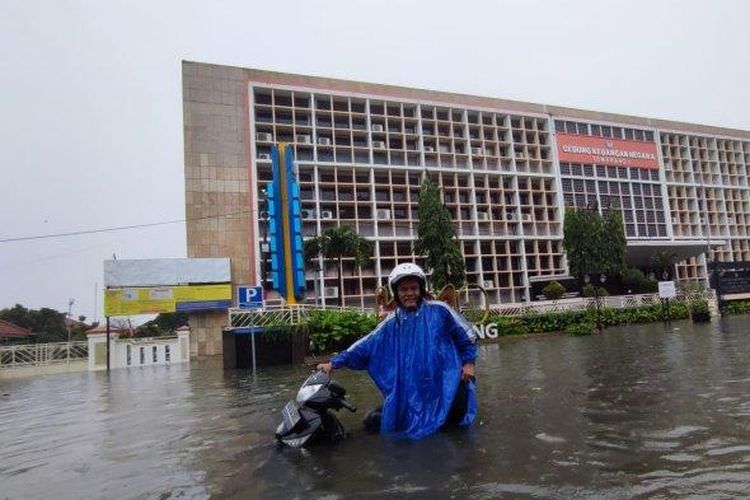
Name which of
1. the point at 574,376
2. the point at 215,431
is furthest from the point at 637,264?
the point at 215,431

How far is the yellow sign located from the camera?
27875 millimetres

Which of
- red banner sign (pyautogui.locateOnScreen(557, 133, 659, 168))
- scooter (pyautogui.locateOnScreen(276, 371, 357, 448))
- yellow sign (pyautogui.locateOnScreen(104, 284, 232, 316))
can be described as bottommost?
scooter (pyautogui.locateOnScreen(276, 371, 357, 448))

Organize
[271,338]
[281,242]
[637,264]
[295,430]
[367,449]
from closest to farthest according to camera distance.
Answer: [367,449], [295,430], [271,338], [281,242], [637,264]

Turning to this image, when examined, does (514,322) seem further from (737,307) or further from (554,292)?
(737,307)

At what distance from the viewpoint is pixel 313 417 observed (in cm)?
465

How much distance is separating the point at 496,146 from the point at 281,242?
23.8m

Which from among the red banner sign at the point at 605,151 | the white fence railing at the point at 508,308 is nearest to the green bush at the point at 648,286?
the white fence railing at the point at 508,308

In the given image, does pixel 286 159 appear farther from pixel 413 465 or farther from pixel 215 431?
pixel 413 465

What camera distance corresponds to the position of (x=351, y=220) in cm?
3444

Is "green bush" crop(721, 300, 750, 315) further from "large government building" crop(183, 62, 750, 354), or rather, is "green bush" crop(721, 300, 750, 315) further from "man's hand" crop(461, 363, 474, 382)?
"man's hand" crop(461, 363, 474, 382)

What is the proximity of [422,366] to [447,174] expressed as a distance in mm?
34576

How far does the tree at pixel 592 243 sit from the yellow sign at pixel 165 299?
20.0m

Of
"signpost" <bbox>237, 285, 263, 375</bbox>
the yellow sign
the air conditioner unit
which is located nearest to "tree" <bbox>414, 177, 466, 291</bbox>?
the air conditioner unit

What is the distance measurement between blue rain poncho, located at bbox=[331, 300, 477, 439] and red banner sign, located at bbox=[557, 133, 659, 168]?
3956 centimetres
